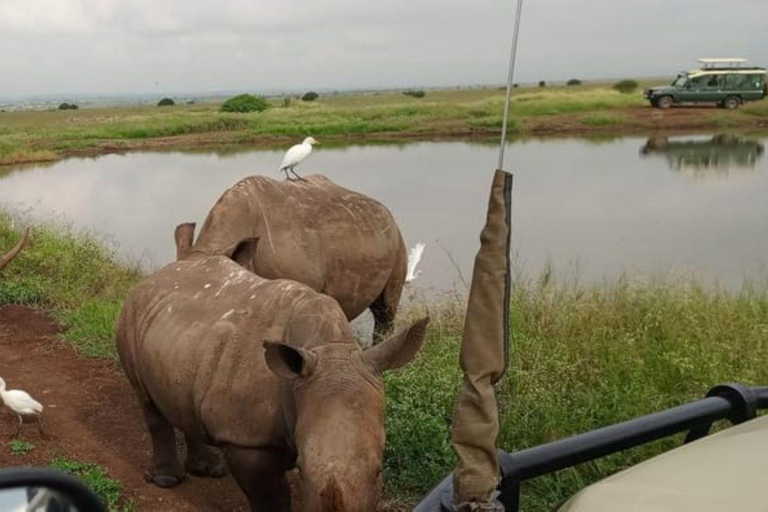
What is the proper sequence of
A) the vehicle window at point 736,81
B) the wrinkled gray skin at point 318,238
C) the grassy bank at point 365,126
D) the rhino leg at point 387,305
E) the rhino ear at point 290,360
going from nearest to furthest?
the rhino ear at point 290,360, the wrinkled gray skin at point 318,238, the rhino leg at point 387,305, the grassy bank at point 365,126, the vehicle window at point 736,81

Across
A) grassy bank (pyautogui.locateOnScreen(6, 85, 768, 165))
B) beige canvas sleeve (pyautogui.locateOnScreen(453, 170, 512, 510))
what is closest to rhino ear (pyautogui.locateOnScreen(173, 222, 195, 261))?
beige canvas sleeve (pyautogui.locateOnScreen(453, 170, 512, 510))

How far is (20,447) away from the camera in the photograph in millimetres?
5258

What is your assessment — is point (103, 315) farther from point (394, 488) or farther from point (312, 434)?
point (312, 434)

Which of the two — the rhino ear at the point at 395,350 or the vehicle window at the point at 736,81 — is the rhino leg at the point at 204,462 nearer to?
the rhino ear at the point at 395,350

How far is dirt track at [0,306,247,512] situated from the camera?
479cm

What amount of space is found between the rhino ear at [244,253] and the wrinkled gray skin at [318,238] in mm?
233

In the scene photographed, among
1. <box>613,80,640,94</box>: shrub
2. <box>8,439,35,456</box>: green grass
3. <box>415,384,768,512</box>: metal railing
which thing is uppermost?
<box>415,384,768,512</box>: metal railing

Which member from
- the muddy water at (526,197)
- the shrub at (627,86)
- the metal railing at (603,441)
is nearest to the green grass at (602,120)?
the muddy water at (526,197)

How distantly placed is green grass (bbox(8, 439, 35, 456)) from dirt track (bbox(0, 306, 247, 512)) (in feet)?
0.09

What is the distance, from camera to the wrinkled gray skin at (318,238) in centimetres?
618

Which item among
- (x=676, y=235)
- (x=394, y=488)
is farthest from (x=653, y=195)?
(x=394, y=488)

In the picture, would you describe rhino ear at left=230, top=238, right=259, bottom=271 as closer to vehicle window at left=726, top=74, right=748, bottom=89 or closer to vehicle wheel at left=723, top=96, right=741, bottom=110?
vehicle window at left=726, top=74, right=748, bottom=89

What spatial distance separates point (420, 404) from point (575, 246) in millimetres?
8399

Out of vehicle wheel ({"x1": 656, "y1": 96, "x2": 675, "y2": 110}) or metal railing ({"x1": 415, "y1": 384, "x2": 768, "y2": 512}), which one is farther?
vehicle wheel ({"x1": 656, "y1": 96, "x2": 675, "y2": 110})
